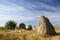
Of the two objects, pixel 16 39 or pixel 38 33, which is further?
pixel 38 33

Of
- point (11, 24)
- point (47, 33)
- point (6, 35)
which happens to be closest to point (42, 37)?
point (47, 33)

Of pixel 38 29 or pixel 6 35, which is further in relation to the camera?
pixel 38 29

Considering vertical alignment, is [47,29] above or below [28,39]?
above

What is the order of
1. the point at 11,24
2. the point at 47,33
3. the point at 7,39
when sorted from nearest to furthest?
the point at 7,39 → the point at 47,33 → the point at 11,24

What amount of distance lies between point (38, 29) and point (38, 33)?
3.80ft

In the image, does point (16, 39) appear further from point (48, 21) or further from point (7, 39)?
point (48, 21)

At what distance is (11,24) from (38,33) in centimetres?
2234

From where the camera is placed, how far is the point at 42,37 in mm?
23281

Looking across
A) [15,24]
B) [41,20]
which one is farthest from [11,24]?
[41,20]

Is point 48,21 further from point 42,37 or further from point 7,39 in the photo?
A: point 7,39

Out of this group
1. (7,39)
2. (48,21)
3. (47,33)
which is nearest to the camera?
(7,39)

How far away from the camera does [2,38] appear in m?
22.2

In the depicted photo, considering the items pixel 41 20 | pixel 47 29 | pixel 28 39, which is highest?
pixel 41 20

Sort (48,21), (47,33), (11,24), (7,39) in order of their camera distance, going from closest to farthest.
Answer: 1. (7,39)
2. (47,33)
3. (48,21)
4. (11,24)
